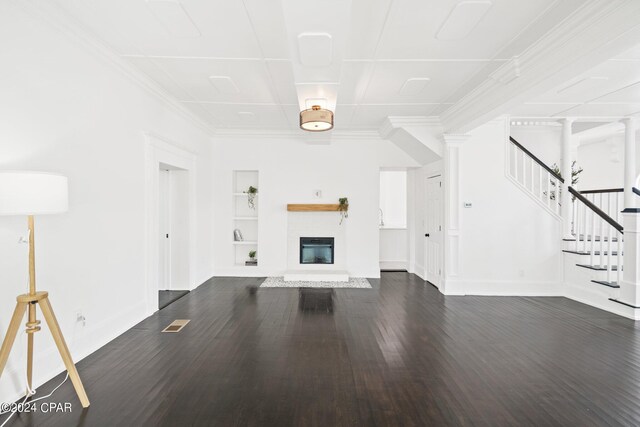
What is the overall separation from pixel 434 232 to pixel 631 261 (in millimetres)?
2647

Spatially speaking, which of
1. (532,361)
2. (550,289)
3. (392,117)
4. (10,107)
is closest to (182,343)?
(10,107)

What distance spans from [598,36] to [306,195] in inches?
191

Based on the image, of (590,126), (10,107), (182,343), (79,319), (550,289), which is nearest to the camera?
(10,107)

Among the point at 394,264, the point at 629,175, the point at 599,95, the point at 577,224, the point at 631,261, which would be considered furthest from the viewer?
the point at 394,264

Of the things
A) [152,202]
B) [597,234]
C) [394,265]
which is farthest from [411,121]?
[152,202]

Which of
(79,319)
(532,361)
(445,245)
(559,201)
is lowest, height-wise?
(532,361)

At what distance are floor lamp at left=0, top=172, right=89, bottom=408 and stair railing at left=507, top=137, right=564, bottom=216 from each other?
19.7ft

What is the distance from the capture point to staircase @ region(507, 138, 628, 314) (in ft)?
14.6

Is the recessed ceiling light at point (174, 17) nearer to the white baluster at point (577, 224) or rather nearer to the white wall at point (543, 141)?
the white baluster at point (577, 224)

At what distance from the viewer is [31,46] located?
2381 mm

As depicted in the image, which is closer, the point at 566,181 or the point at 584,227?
the point at 584,227

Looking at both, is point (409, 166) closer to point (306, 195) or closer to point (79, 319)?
point (306, 195)

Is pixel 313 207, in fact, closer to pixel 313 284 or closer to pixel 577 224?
pixel 313 284

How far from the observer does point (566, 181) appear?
5.18 m
